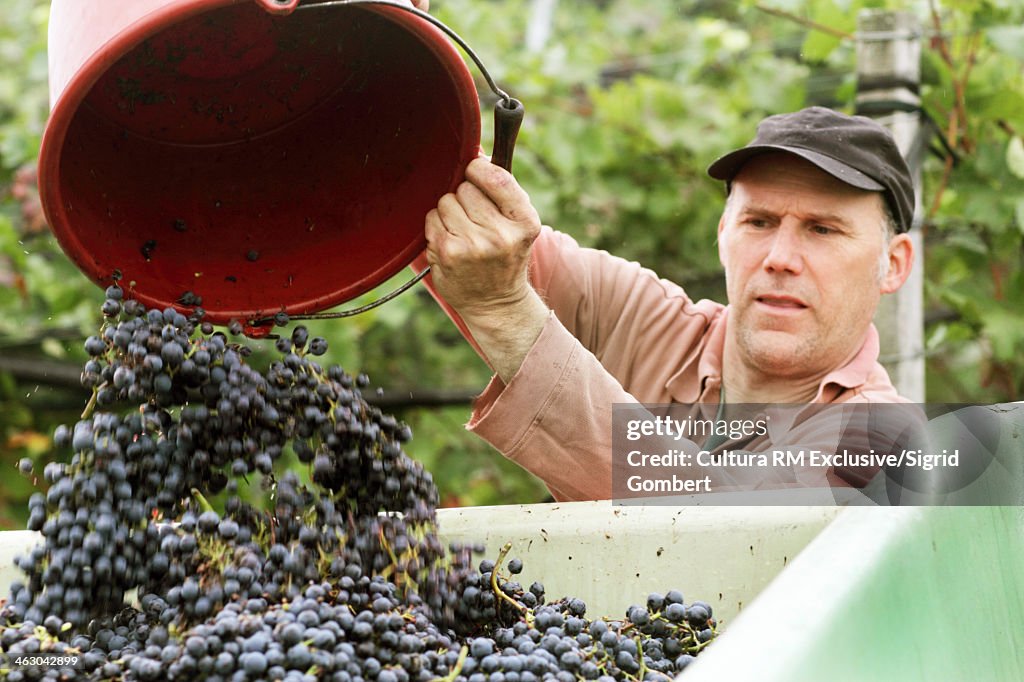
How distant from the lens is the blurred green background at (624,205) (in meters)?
3.10

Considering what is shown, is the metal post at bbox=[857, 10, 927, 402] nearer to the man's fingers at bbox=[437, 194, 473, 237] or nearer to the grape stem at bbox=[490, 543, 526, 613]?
the man's fingers at bbox=[437, 194, 473, 237]

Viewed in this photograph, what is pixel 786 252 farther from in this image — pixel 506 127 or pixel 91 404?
pixel 91 404

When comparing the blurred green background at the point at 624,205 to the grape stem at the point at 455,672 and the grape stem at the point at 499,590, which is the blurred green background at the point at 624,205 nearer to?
the grape stem at the point at 499,590

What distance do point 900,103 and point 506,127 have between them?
175 cm

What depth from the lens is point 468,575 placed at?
1.31m

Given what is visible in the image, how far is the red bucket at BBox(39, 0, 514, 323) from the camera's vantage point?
146 cm

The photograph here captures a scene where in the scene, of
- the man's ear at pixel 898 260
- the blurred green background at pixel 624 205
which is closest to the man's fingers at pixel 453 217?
the man's ear at pixel 898 260

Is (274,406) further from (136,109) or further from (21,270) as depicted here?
(21,270)

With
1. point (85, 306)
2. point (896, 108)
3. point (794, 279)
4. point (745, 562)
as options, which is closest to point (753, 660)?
point (745, 562)

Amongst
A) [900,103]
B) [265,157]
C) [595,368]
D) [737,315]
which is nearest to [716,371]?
[737,315]

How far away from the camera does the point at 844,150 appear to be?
2031 millimetres

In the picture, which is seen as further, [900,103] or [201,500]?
[900,103]

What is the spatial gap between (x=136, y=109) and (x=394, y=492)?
62cm

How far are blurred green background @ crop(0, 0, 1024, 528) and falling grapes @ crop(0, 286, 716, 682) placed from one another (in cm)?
198
